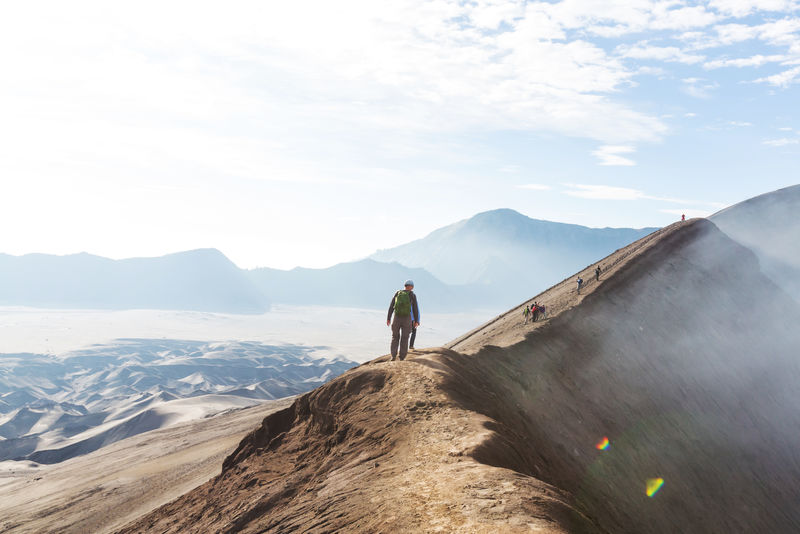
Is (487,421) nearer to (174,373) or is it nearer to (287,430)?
(287,430)

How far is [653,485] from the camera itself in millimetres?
22953

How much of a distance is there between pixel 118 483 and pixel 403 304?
117 ft

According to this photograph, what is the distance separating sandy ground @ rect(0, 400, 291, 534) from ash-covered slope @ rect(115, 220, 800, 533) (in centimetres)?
1372

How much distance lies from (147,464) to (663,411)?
41.7 meters

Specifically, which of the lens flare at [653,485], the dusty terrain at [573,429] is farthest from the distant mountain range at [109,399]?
the lens flare at [653,485]

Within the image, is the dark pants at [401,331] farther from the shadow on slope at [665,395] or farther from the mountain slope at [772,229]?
the mountain slope at [772,229]

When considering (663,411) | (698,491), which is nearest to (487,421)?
(698,491)

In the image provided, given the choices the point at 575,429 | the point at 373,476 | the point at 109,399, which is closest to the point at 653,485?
the point at 575,429

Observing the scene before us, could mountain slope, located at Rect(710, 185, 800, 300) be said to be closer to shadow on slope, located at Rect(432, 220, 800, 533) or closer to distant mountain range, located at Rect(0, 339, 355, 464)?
shadow on slope, located at Rect(432, 220, 800, 533)

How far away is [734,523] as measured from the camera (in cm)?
2512

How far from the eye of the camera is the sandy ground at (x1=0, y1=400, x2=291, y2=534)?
2991 cm

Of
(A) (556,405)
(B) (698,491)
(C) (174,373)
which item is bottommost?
(C) (174,373)

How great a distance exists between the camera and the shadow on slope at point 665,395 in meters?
17.7

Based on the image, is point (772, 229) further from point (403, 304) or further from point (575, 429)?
point (403, 304)
